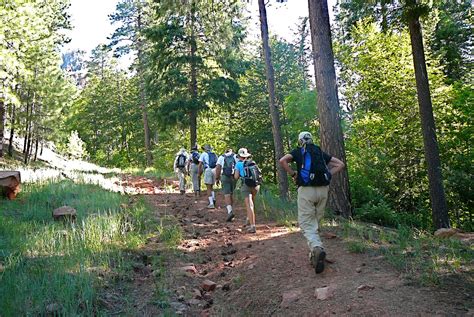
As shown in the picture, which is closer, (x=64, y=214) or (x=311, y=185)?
(x=311, y=185)

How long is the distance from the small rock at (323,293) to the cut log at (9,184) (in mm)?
8858

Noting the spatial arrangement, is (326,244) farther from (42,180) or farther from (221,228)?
(42,180)

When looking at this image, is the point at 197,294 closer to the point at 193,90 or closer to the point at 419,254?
the point at 419,254

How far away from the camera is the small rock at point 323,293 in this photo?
4484mm

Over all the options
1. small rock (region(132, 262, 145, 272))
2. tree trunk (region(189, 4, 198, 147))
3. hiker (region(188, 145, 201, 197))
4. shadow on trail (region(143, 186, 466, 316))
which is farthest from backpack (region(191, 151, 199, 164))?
small rock (region(132, 262, 145, 272))

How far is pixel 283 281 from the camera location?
532 centimetres

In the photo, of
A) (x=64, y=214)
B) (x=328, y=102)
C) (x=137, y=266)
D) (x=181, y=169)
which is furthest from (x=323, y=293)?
(x=181, y=169)

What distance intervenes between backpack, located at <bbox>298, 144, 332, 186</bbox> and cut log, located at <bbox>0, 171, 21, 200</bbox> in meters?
8.31

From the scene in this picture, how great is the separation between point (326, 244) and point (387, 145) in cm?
1192

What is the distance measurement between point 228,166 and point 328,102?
10.4 feet

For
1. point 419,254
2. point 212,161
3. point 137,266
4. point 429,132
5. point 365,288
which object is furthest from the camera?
point 212,161

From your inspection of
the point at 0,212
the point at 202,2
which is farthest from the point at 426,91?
the point at 0,212

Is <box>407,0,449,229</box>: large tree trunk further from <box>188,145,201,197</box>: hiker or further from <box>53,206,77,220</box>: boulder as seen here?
<box>53,206,77,220</box>: boulder

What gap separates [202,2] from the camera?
537 inches
